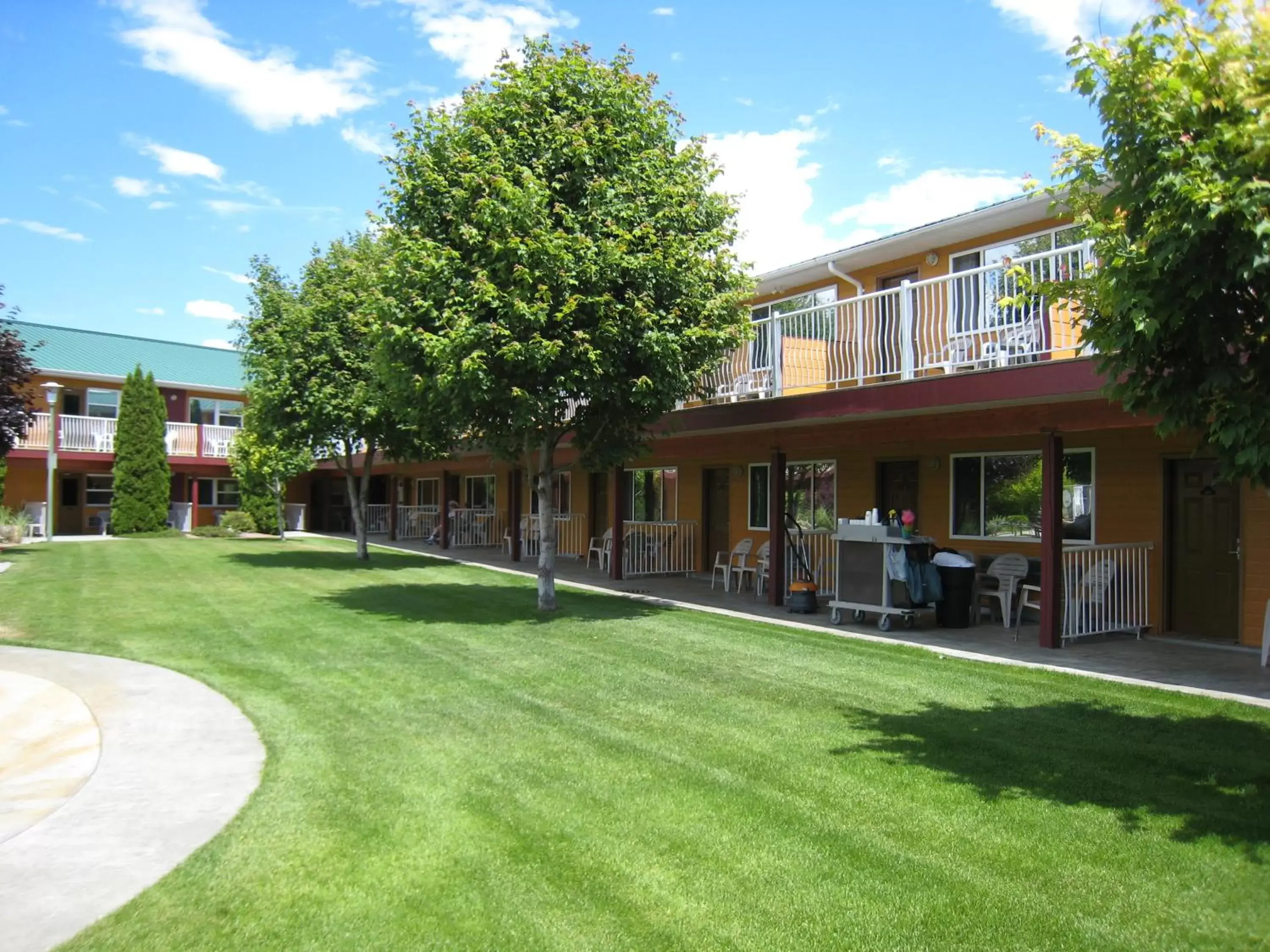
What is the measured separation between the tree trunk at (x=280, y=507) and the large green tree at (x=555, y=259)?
18688 millimetres

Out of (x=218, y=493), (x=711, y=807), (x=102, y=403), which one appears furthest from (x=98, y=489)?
(x=711, y=807)

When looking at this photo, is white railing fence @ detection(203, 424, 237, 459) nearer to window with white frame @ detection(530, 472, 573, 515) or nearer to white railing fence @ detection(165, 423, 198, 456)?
white railing fence @ detection(165, 423, 198, 456)

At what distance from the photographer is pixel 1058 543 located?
9.74 metres

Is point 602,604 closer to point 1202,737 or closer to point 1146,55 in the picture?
point 1202,737

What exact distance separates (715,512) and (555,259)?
29.8 ft

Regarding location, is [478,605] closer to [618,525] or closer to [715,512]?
[618,525]

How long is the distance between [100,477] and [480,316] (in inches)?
1121

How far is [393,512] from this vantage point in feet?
96.3

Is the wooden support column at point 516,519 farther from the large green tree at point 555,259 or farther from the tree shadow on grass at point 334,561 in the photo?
the large green tree at point 555,259

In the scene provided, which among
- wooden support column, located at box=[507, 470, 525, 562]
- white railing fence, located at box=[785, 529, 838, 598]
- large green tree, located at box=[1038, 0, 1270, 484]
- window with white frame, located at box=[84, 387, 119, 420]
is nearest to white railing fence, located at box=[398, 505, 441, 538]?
wooden support column, located at box=[507, 470, 525, 562]

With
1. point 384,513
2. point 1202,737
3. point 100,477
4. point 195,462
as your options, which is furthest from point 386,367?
point 100,477

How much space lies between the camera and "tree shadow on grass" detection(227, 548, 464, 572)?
62.0 feet

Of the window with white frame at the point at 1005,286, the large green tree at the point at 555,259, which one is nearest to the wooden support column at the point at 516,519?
the large green tree at the point at 555,259

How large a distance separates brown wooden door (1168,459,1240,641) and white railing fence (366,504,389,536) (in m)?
26.5
